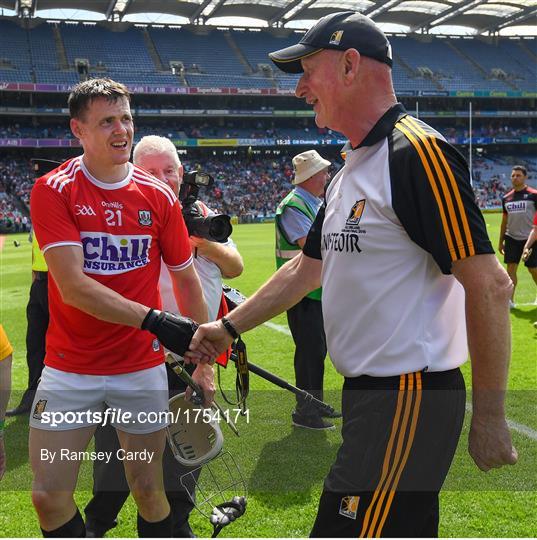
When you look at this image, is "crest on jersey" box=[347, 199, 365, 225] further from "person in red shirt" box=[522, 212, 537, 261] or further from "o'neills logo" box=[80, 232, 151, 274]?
"person in red shirt" box=[522, 212, 537, 261]

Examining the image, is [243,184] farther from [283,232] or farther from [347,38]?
[347,38]

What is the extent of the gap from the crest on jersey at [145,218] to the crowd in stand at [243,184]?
3838 cm

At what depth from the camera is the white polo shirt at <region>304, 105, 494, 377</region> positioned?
5.94 ft

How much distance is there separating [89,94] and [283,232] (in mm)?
2546

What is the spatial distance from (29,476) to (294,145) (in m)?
53.1

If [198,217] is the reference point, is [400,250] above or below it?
below

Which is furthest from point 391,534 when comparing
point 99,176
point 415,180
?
point 99,176

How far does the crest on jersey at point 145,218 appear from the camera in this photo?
2.80 meters

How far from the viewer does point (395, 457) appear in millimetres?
1979

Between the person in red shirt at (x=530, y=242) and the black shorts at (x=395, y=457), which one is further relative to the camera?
the person in red shirt at (x=530, y=242)

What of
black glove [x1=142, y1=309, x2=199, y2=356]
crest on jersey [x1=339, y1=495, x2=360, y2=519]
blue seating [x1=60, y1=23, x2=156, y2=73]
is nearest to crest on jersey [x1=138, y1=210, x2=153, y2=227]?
black glove [x1=142, y1=309, x2=199, y2=356]

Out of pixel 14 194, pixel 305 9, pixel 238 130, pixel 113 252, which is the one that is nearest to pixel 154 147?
pixel 113 252

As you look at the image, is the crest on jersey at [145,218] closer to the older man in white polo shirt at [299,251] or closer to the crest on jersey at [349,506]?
the crest on jersey at [349,506]

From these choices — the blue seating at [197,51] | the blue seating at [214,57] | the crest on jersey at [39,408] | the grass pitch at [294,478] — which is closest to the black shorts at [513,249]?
the grass pitch at [294,478]
